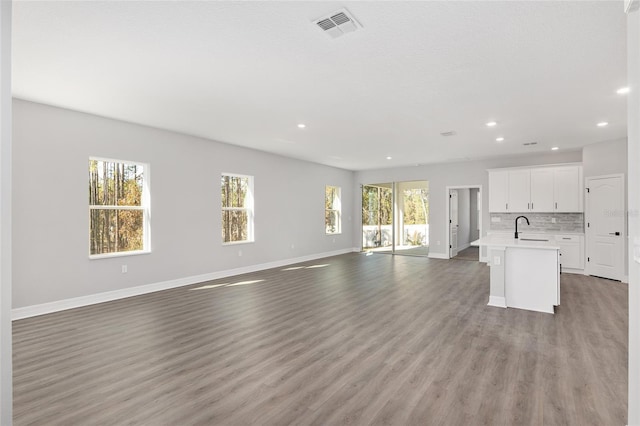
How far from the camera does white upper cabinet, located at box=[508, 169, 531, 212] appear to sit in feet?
25.7

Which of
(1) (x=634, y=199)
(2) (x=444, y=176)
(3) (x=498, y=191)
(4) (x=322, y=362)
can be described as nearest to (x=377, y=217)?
(2) (x=444, y=176)

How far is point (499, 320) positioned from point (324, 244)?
6184mm

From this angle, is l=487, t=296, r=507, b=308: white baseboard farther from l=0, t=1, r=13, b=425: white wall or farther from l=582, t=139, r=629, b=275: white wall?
l=0, t=1, r=13, b=425: white wall

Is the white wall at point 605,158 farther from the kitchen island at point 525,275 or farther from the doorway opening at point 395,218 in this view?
the doorway opening at point 395,218

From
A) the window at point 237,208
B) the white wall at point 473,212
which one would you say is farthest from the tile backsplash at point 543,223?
the window at point 237,208

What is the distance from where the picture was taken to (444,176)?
9.45m

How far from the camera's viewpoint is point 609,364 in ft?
9.36

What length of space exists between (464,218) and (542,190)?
4.07m

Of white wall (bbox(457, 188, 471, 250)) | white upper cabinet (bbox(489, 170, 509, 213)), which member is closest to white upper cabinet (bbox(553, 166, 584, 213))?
white upper cabinet (bbox(489, 170, 509, 213))

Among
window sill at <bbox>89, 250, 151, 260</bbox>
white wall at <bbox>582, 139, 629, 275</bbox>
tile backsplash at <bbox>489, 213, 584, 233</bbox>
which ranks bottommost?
window sill at <bbox>89, 250, 151, 260</bbox>

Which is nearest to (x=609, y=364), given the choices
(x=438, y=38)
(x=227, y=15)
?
(x=438, y=38)

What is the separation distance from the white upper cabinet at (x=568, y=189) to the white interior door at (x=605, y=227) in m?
0.38

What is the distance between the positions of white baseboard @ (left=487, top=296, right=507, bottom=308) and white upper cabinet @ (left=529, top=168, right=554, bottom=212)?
419cm

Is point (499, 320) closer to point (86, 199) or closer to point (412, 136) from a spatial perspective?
point (412, 136)
